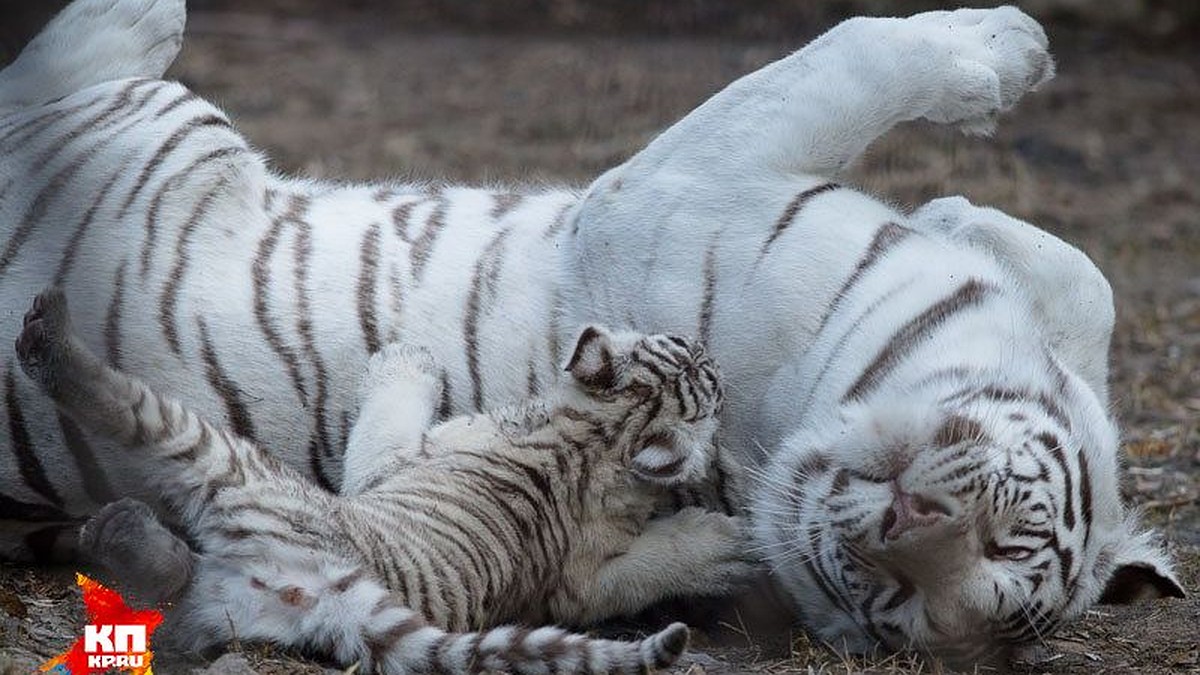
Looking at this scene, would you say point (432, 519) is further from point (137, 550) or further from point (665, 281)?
point (665, 281)

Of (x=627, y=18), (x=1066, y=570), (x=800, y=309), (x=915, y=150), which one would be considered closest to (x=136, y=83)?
(x=800, y=309)

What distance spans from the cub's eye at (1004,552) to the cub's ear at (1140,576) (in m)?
0.35

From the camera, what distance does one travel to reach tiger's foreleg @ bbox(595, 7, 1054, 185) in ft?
9.13

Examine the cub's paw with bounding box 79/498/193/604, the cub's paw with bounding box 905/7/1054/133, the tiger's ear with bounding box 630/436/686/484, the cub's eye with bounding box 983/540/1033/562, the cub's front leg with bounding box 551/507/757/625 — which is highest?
the cub's paw with bounding box 905/7/1054/133

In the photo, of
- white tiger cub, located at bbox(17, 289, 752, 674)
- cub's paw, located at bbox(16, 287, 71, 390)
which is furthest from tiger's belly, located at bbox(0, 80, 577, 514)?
cub's paw, located at bbox(16, 287, 71, 390)

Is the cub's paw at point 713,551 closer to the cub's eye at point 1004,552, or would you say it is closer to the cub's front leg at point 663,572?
the cub's front leg at point 663,572

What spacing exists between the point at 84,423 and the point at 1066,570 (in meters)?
1.38

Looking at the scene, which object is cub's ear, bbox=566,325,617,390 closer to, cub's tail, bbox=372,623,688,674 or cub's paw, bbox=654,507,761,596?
cub's paw, bbox=654,507,761,596

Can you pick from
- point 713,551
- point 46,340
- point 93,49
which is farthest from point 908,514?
point 93,49

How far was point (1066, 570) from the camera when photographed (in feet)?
7.70

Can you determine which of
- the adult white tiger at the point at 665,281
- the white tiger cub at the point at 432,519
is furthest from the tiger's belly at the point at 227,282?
the white tiger cub at the point at 432,519

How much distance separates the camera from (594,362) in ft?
8.50

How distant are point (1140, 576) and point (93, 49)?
78.1 inches

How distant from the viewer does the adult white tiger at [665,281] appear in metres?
2.51
